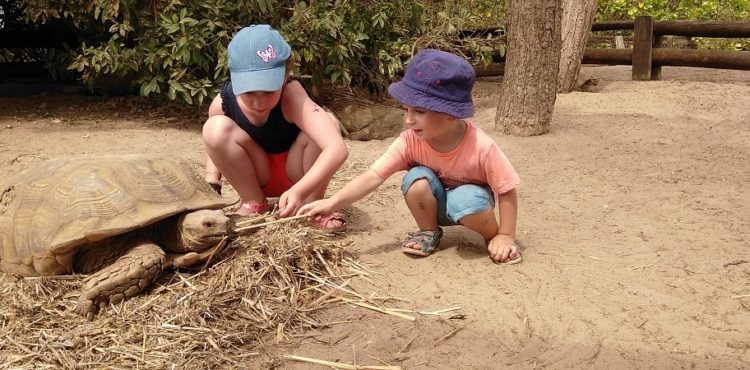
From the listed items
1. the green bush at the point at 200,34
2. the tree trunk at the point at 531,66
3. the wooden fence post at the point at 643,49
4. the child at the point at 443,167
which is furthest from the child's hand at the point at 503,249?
the wooden fence post at the point at 643,49

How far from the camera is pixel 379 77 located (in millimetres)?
8164

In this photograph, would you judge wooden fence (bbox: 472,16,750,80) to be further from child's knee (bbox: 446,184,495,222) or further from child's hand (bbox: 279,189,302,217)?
child's hand (bbox: 279,189,302,217)

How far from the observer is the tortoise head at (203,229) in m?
3.01

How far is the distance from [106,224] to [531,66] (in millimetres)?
4294

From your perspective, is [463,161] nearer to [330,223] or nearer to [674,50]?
[330,223]

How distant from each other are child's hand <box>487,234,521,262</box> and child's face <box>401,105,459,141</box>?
60 centimetres

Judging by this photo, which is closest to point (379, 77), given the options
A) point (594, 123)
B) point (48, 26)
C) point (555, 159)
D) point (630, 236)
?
point (594, 123)

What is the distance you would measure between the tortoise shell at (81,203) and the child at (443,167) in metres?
0.63

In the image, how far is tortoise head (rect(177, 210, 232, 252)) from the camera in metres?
3.01

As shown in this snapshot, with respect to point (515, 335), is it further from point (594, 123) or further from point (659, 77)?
point (659, 77)

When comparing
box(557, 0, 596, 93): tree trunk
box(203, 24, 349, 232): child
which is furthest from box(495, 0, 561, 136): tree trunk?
box(203, 24, 349, 232): child

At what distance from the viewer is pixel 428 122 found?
10.4 ft

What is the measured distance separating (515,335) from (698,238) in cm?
155

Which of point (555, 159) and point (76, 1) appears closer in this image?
point (555, 159)
